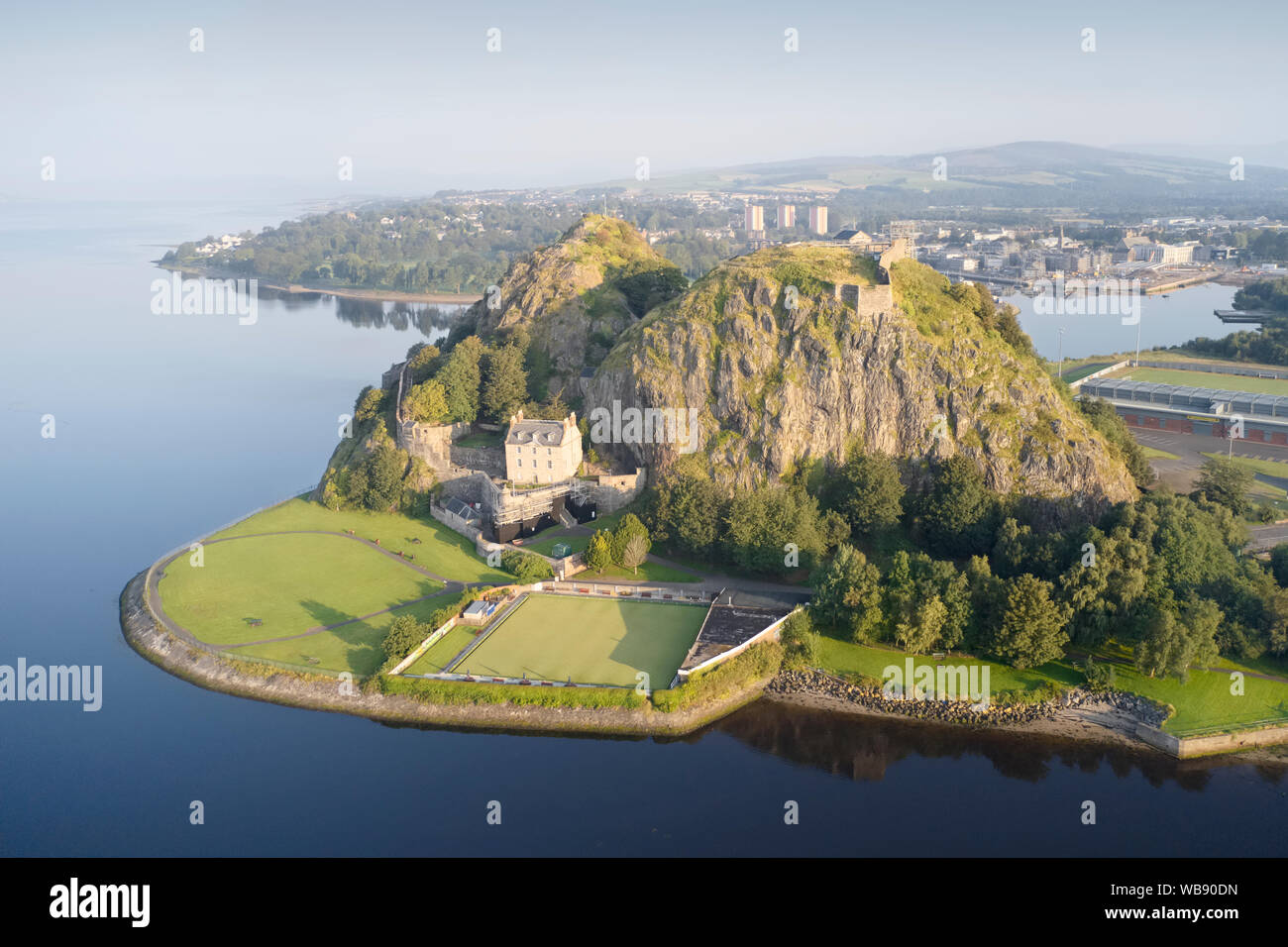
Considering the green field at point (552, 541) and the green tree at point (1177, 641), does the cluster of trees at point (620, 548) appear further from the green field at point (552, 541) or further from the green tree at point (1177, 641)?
the green tree at point (1177, 641)

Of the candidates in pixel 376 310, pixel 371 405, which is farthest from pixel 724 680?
pixel 376 310

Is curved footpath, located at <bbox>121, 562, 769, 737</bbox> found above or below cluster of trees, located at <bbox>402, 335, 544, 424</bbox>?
below

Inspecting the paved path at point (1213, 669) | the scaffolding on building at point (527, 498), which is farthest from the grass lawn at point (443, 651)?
Answer: the paved path at point (1213, 669)

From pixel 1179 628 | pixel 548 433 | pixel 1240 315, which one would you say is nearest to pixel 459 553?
pixel 548 433

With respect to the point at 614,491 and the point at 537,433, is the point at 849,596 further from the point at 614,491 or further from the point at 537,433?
the point at 537,433

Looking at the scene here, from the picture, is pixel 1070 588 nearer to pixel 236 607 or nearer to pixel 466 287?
pixel 236 607

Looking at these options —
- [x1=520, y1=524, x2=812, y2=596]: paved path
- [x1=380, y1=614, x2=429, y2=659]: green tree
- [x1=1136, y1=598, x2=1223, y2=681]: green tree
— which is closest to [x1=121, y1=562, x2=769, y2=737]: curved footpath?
[x1=380, y1=614, x2=429, y2=659]: green tree

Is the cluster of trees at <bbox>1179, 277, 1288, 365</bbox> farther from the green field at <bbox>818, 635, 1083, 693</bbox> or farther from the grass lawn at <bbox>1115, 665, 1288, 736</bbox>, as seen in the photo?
the green field at <bbox>818, 635, 1083, 693</bbox>
